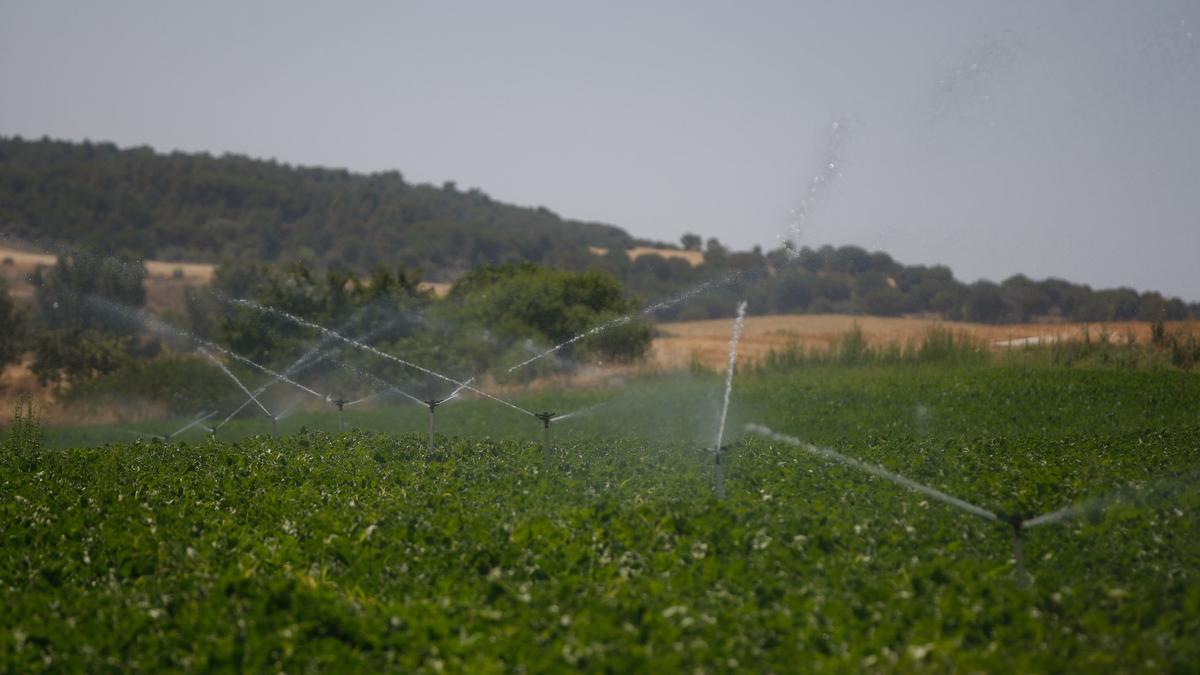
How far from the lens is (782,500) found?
1138cm

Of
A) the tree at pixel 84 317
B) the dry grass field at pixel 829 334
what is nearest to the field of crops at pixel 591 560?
the dry grass field at pixel 829 334

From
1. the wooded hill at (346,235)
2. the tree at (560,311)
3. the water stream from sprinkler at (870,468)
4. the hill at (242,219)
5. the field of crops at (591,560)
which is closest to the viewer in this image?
the field of crops at (591,560)

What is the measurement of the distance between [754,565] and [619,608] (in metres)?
1.41

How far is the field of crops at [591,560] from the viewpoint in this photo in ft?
23.5

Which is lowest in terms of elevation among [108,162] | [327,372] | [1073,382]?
[327,372]

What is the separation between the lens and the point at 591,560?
9.27m

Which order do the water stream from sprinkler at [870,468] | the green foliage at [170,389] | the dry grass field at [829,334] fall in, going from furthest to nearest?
the green foliage at [170,389]
the dry grass field at [829,334]
the water stream from sprinkler at [870,468]

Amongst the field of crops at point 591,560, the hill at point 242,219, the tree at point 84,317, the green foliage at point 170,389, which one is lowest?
the green foliage at point 170,389

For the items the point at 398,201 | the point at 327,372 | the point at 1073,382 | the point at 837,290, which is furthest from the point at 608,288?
the point at 398,201

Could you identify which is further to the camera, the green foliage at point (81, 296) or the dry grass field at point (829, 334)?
the green foliage at point (81, 296)

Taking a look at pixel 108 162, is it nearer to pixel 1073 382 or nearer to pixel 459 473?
pixel 1073 382

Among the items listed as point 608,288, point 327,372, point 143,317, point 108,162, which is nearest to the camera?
point 327,372

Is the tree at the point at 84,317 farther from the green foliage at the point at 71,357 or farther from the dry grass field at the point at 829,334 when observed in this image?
the dry grass field at the point at 829,334

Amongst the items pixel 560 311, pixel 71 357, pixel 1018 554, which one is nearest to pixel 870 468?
pixel 1018 554
